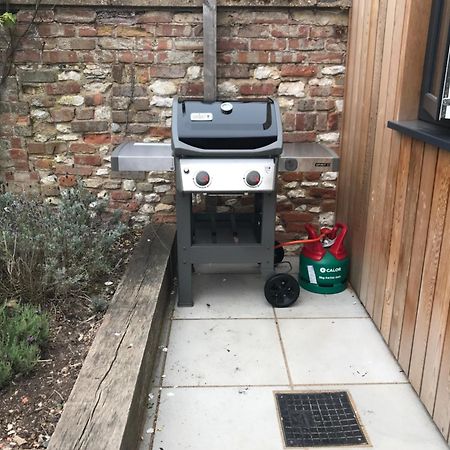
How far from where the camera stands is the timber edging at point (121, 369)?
70.6 inches

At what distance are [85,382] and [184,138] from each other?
1417 mm

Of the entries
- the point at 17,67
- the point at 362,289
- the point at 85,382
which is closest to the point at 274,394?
the point at 85,382

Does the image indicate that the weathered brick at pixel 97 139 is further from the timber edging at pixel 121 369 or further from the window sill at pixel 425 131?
the window sill at pixel 425 131

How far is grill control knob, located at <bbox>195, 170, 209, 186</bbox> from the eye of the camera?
2.80 metres

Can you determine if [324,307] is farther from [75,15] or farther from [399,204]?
[75,15]

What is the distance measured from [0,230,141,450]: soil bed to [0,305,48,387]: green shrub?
64 mm

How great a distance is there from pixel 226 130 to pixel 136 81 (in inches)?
45.3

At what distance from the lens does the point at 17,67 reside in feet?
11.8

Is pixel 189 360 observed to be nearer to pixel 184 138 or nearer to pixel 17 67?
pixel 184 138

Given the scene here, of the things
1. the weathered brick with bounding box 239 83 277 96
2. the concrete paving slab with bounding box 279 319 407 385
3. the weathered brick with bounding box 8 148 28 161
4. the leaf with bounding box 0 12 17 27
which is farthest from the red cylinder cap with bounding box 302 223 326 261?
the leaf with bounding box 0 12 17 27

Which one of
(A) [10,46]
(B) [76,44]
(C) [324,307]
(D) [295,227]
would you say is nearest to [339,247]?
(C) [324,307]

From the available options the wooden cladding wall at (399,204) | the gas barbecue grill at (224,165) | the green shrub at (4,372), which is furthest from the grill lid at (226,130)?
the green shrub at (4,372)

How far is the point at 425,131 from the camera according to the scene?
228 cm

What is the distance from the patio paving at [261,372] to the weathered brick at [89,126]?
1.40 meters
